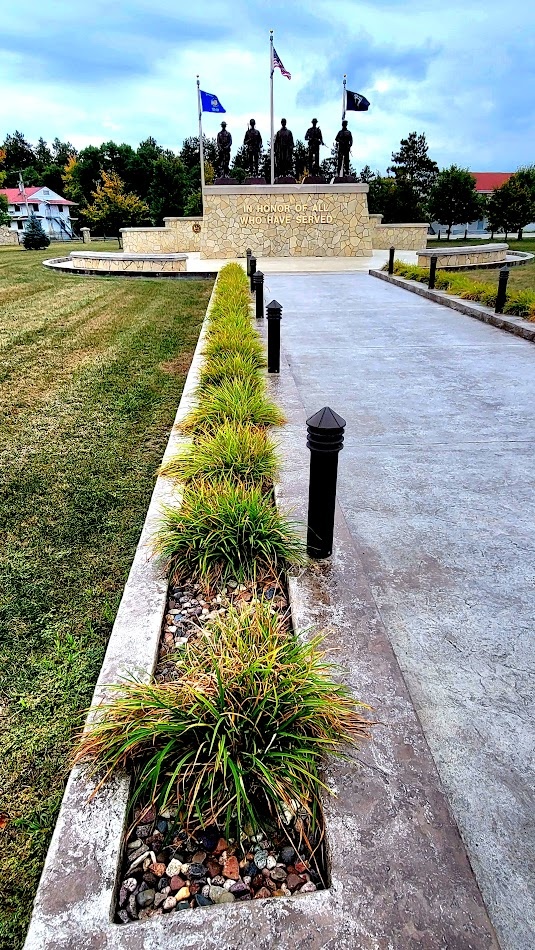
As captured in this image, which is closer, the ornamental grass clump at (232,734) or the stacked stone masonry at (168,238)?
the ornamental grass clump at (232,734)

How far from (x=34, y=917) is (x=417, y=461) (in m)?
3.79

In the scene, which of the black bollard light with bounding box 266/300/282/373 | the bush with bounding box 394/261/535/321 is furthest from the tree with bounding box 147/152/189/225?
the black bollard light with bounding box 266/300/282/373

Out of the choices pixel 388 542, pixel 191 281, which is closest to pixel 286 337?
pixel 388 542

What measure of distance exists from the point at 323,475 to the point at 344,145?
2696 centimetres

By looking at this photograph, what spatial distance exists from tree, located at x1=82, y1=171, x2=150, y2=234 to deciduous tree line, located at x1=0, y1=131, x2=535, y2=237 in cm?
8

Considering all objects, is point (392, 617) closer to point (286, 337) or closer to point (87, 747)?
point (87, 747)

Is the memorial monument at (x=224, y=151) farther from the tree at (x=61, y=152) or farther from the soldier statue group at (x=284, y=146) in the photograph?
the tree at (x=61, y=152)

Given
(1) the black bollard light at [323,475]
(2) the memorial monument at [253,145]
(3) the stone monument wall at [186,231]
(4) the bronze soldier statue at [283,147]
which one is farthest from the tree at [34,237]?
(1) the black bollard light at [323,475]

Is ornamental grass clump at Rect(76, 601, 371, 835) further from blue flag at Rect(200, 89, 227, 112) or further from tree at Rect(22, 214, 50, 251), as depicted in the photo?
tree at Rect(22, 214, 50, 251)

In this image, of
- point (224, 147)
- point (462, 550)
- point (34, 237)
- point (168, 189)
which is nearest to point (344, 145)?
point (224, 147)

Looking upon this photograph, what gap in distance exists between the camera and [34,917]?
1532 millimetres

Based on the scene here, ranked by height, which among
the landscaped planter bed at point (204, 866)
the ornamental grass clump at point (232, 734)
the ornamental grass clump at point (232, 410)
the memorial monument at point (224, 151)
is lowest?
the landscaped planter bed at point (204, 866)

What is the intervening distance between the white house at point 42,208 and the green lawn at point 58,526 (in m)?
69.0

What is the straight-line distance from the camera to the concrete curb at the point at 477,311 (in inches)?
357
